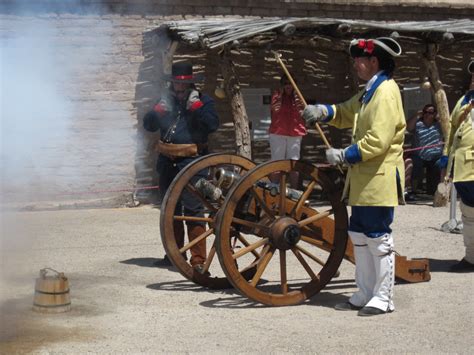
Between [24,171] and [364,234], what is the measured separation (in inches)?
237

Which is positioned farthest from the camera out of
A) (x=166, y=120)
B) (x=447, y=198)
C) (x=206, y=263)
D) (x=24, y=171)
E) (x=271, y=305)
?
(x=447, y=198)

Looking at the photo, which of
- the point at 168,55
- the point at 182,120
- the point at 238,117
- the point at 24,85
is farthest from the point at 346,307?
the point at 168,55

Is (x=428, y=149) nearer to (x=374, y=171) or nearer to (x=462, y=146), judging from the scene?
(x=462, y=146)

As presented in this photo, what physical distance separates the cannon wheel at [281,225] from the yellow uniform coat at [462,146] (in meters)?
1.48

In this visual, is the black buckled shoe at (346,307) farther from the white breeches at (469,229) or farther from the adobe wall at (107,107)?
the adobe wall at (107,107)

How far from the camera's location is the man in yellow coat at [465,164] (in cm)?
786

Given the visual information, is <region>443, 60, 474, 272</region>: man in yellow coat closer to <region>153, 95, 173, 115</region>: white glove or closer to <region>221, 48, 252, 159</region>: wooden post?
<region>153, 95, 173, 115</region>: white glove

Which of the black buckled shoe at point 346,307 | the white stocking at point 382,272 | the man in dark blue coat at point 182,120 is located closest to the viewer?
the white stocking at point 382,272

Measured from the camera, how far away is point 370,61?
6.52m

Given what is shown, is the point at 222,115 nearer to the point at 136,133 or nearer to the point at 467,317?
the point at 136,133

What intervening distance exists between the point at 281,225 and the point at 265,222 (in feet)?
0.50

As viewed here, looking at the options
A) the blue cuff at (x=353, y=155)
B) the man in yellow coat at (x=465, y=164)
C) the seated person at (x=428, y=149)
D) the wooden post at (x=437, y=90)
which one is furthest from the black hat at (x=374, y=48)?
the seated person at (x=428, y=149)

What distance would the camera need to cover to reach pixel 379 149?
6.33 metres

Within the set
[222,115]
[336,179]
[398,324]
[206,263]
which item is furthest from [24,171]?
[398,324]
